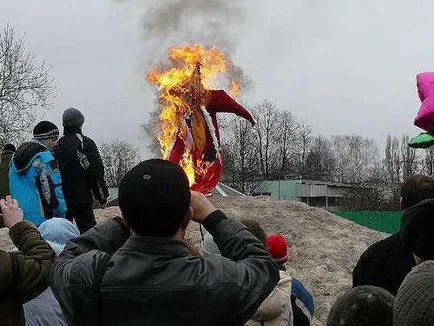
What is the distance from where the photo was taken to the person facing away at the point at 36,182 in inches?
241

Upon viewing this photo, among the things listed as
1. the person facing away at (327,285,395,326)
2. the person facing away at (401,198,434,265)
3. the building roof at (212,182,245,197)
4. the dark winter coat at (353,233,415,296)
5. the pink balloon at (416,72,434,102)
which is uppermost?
the pink balloon at (416,72,434,102)

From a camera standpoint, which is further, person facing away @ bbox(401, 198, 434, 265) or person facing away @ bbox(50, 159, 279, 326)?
person facing away @ bbox(401, 198, 434, 265)

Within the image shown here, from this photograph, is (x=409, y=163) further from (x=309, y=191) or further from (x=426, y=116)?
(x=426, y=116)

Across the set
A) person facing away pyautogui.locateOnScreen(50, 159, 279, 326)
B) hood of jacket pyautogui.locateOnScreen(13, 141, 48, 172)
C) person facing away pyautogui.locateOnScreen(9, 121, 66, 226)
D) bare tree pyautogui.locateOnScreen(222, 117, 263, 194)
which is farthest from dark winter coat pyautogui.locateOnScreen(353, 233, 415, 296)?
bare tree pyautogui.locateOnScreen(222, 117, 263, 194)

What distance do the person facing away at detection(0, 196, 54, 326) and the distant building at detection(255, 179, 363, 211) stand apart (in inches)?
1761

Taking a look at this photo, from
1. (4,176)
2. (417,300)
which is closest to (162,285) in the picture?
(417,300)

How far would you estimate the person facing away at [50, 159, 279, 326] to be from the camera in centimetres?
212

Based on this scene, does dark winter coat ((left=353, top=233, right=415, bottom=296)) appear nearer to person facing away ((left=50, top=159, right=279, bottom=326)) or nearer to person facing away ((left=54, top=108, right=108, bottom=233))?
person facing away ((left=50, top=159, right=279, bottom=326))

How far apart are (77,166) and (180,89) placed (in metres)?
2.08

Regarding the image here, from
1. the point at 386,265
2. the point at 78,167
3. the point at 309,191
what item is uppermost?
the point at 78,167

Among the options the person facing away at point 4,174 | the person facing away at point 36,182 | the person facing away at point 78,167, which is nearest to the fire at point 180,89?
A: the person facing away at point 78,167

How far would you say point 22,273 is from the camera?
8.90 ft

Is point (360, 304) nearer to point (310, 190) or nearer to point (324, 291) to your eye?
point (324, 291)

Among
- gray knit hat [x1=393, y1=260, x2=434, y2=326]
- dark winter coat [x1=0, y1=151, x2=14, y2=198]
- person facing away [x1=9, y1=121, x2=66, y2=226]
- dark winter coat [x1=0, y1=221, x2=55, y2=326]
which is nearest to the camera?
gray knit hat [x1=393, y1=260, x2=434, y2=326]
